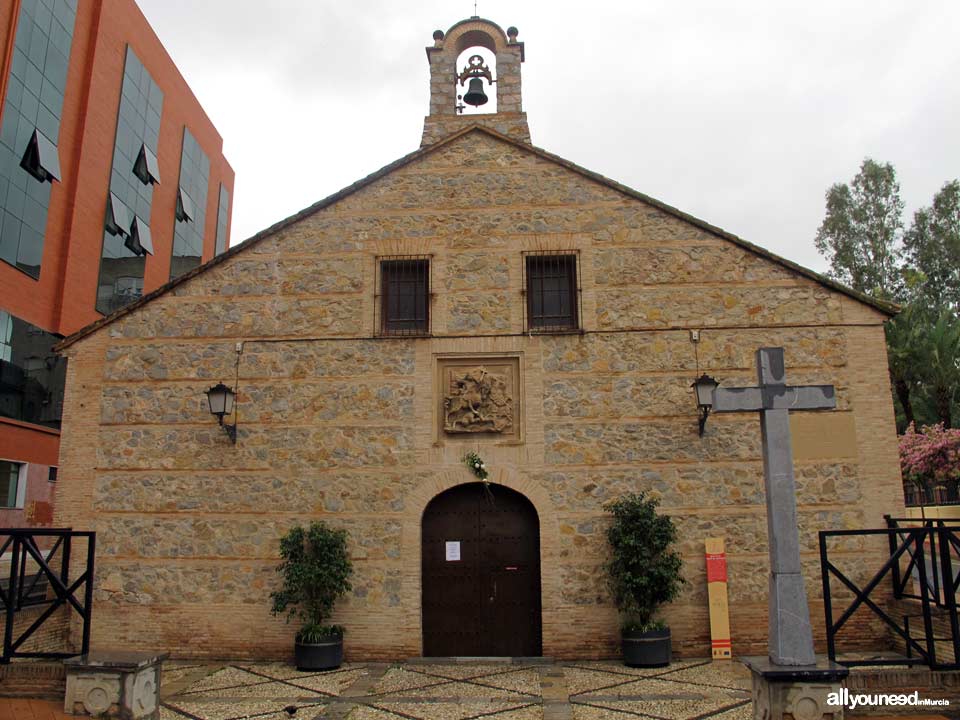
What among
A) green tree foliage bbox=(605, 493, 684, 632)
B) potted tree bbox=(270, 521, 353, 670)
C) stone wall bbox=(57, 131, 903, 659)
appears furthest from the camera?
stone wall bbox=(57, 131, 903, 659)

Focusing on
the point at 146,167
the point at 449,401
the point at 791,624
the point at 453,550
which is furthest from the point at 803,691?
the point at 146,167

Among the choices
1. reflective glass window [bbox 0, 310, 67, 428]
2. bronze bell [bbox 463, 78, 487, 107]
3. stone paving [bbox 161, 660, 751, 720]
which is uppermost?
bronze bell [bbox 463, 78, 487, 107]

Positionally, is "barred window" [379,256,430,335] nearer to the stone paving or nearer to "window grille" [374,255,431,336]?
"window grille" [374,255,431,336]

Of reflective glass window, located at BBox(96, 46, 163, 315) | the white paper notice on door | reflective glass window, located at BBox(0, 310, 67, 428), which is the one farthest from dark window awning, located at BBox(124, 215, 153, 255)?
the white paper notice on door

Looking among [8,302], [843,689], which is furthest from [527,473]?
[8,302]

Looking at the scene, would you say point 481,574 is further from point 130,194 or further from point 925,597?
point 130,194

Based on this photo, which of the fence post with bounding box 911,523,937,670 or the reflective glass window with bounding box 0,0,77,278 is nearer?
the fence post with bounding box 911,523,937,670

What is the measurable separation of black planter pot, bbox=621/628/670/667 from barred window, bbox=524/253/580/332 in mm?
4601

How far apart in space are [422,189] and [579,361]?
3.83 m

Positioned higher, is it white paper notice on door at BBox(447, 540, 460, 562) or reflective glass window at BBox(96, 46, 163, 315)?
reflective glass window at BBox(96, 46, 163, 315)

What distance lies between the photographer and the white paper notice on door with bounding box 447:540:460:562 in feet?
Answer: 36.4

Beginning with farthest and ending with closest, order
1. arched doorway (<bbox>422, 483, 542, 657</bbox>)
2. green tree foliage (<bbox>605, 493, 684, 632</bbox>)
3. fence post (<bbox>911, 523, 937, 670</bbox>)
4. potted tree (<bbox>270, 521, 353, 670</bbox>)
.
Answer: arched doorway (<bbox>422, 483, 542, 657</bbox>), potted tree (<bbox>270, 521, 353, 670</bbox>), green tree foliage (<bbox>605, 493, 684, 632</bbox>), fence post (<bbox>911, 523, 937, 670</bbox>)

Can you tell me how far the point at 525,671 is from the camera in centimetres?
996

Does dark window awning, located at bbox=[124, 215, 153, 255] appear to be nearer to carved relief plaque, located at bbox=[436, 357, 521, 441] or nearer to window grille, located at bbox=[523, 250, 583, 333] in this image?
carved relief plaque, located at bbox=[436, 357, 521, 441]
